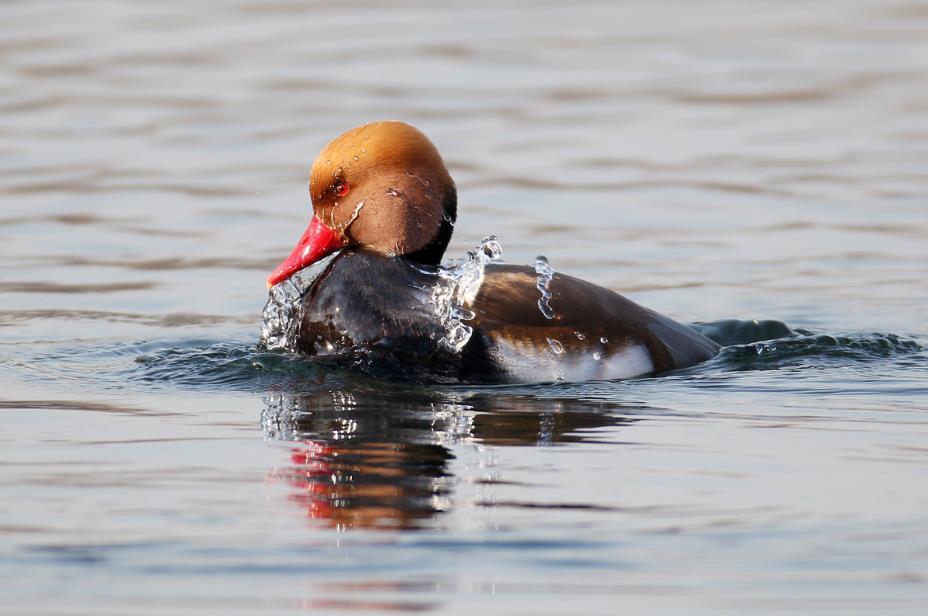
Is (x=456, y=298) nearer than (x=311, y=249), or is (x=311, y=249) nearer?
(x=456, y=298)

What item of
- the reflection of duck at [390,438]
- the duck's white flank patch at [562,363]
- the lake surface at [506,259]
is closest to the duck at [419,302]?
the duck's white flank patch at [562,363]

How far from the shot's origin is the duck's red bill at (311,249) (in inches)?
299

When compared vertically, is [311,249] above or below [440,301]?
above

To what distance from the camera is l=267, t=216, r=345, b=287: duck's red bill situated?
7582 millimetres

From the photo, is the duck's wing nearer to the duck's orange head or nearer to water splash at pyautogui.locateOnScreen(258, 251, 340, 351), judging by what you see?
the duck's orange head

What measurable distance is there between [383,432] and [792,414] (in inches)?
61.6

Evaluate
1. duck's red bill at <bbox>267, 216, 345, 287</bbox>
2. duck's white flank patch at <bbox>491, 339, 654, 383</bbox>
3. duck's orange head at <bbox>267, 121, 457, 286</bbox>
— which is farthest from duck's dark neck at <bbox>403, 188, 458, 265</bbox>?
duck's white flank patch at <bbox>491, 339, 654, 383</bbox>

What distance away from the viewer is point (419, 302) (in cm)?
704

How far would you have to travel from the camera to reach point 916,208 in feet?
37.7

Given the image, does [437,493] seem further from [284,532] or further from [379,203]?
[379,203]

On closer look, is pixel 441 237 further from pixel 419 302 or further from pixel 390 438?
pixel 390 438

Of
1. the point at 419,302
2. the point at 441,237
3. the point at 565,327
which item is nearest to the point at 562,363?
the point at 565,327

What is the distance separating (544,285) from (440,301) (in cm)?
47

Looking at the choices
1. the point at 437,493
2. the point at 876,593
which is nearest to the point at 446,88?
the point at 437,493
